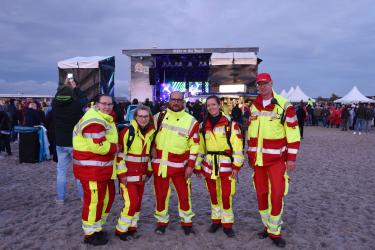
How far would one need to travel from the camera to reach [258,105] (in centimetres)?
421

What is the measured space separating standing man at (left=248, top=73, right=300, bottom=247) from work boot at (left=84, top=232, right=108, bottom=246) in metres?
1.98

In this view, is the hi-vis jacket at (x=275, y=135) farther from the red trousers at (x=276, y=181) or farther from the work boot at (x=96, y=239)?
the work boot at (x=96, y=239)

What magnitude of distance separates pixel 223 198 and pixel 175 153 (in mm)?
864

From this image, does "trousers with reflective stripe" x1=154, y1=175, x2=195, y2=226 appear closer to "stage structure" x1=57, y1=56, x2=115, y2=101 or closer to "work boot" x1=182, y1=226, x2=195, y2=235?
"work boot" x1=182, y1=226, x2=195, y2=235

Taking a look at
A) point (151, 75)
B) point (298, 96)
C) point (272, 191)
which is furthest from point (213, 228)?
point (298, 96)

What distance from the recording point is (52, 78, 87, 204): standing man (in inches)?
214

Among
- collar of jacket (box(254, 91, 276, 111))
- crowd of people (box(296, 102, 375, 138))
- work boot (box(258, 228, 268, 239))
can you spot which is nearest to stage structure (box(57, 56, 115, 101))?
Answer: crowd of people (box(296, 102, 375, 138))

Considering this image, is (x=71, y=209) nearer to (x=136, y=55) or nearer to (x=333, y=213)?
(x=333, y=213)

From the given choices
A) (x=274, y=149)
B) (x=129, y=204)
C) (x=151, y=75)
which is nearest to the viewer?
(x=274, y=149)

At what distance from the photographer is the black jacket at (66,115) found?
5.42m

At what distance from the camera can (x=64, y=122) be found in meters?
5.51

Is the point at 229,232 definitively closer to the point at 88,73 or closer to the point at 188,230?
the point at 188,230

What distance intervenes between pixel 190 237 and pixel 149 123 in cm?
154

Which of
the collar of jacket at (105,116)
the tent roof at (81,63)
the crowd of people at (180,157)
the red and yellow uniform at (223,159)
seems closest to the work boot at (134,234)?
the crowd of people at (180,157)
